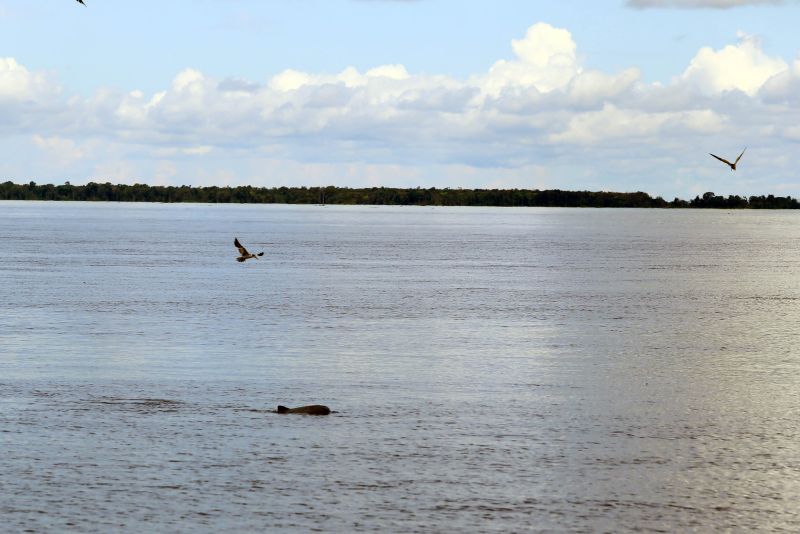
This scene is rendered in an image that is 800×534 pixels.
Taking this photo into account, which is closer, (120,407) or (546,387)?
(120,407)

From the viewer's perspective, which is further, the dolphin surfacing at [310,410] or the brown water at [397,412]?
the dolphin surfacing at [310,410]

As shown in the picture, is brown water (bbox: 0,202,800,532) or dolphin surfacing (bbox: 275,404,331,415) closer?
brown water (bbox: 0,202,800,532)

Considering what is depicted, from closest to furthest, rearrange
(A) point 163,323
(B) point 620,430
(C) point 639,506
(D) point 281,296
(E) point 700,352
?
1. (C) point 639,506
2. (B) point 620,430
3. (E) point 700,352
4. (A) point 163,323
5. (D) point 281,296

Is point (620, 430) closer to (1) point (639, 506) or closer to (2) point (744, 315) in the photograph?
(1) point (639, 506)

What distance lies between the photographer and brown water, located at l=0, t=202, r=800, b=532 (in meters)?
17.1

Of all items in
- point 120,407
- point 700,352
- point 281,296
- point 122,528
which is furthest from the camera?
point 281,296

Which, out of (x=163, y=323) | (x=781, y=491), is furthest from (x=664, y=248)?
(x=781, y=491)

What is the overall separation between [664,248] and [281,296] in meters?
71.7

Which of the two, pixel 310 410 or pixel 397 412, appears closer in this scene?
pixel 310 410

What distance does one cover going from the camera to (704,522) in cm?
1652

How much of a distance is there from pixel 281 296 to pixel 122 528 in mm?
36044

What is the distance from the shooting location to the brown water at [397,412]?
1709 cm

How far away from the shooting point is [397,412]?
78.1ft

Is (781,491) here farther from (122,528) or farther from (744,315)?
(744,315)
